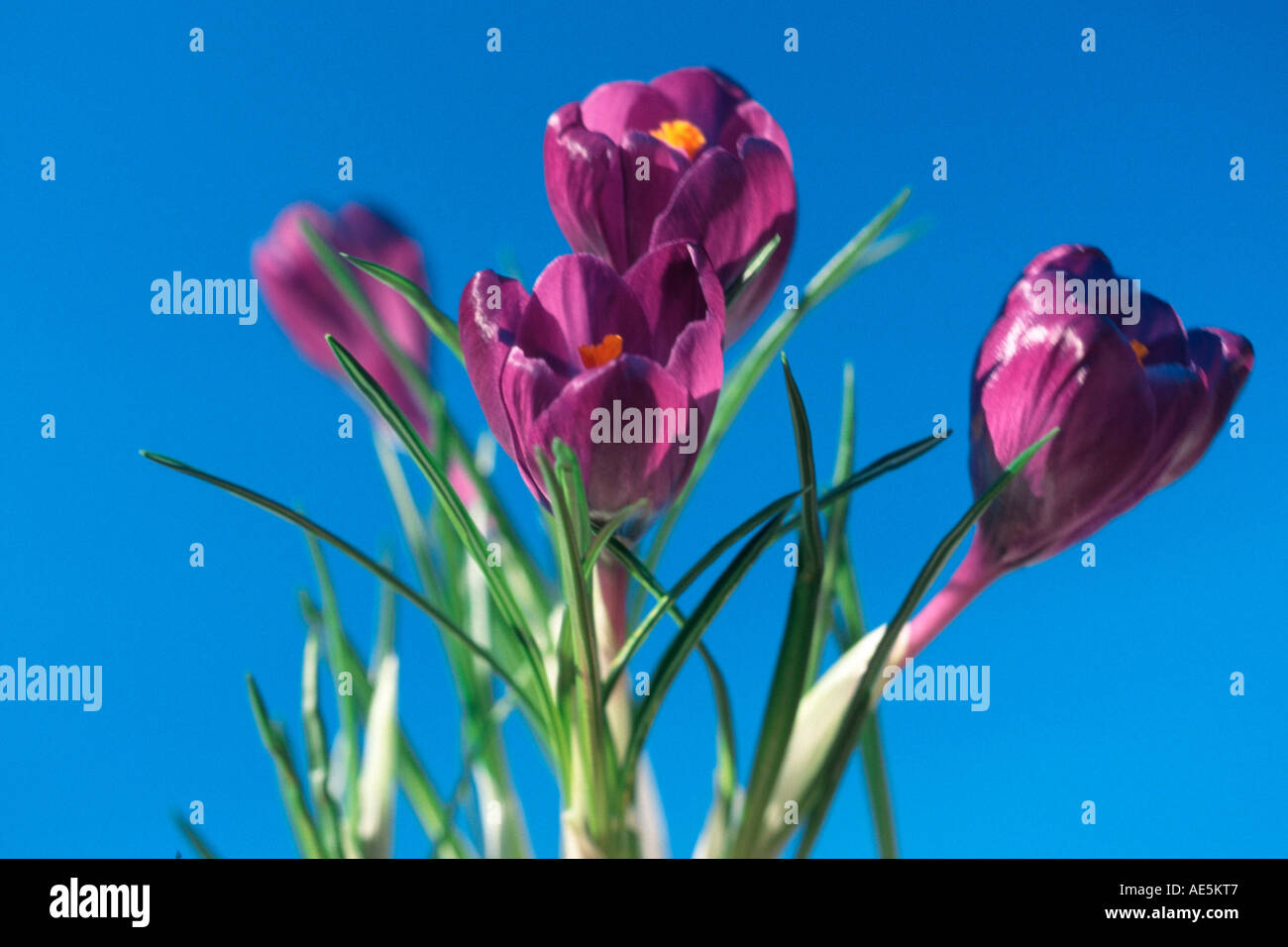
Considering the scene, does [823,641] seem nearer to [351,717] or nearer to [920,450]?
[920,450]

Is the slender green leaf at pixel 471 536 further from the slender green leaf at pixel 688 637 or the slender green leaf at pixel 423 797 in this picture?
the slender green leaf at pixel 423 797

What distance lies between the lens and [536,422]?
1.01ft

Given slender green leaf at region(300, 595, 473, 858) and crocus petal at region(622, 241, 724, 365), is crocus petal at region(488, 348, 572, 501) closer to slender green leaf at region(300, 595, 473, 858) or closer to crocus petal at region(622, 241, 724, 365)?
crocus petal at region(622, 241, 724, 365)

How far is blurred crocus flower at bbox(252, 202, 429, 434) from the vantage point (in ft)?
1.62

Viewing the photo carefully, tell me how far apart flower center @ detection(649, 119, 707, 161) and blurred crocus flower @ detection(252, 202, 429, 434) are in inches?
5.4

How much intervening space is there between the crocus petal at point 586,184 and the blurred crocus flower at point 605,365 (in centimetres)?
7

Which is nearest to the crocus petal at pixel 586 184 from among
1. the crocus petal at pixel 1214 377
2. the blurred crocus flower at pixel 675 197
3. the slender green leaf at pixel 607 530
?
the blurred crocus flower at pixel 675 197

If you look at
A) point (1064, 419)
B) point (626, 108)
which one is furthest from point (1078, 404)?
point (626, 108)

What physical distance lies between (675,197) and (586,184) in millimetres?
41

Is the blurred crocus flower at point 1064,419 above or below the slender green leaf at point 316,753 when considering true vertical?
above

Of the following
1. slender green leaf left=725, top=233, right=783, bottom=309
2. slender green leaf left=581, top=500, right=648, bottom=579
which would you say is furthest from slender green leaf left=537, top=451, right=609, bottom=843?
slender green leaf left=725, top=233, right=783, bottom=309

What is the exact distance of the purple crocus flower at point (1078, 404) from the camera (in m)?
0.35

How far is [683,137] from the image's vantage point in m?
0.42
